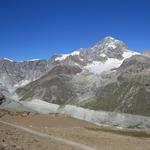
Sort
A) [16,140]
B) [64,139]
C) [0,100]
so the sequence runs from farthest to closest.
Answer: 1. [0,100]
2. [64,139]
3. [16,140]

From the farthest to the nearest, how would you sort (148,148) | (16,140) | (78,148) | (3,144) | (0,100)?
(0,100)
(148,148)
(78,148)
(16,140)
(3,144)

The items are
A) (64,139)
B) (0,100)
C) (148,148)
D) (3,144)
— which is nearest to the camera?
(3,144)

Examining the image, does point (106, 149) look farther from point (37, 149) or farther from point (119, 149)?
point (37, 149)

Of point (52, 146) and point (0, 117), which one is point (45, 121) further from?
point (52, 146)

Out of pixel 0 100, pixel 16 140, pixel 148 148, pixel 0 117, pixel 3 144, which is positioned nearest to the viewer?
pixel 3 144

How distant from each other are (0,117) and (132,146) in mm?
28494

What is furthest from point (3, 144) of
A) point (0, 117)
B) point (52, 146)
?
point (0, 117)

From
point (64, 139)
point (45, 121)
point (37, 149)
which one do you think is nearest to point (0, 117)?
point (45, 121)

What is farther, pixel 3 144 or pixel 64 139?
pixel 64 139

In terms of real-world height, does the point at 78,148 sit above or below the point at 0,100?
below

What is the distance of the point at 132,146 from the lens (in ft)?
115

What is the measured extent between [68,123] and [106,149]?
2856 centimetres

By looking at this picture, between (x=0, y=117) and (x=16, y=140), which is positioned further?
(x=0, y=117)

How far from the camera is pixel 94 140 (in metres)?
37.6
